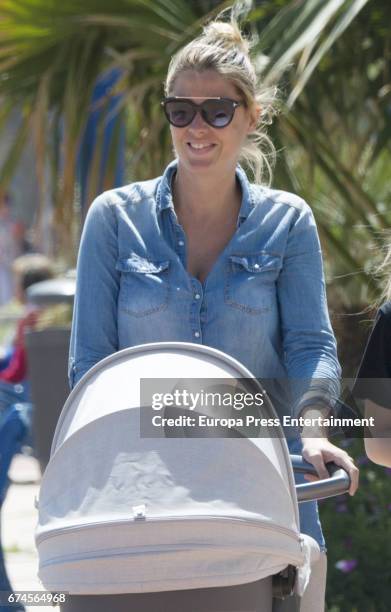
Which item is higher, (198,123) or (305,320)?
(198,123)

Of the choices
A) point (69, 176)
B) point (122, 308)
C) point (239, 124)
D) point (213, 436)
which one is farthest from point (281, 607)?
point (69, 176)

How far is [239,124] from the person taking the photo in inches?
108

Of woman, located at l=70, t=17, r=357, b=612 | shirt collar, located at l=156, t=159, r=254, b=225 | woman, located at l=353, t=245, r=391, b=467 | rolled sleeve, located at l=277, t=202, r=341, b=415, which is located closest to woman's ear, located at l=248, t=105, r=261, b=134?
woman, located at l=70, t=17, r=357, b=612

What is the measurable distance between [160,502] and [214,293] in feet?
2.38

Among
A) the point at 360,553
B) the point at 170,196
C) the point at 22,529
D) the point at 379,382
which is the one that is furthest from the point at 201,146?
the point at 22,529

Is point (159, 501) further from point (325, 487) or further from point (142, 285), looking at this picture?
point (142, 285)

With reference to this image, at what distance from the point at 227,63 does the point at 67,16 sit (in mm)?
3861

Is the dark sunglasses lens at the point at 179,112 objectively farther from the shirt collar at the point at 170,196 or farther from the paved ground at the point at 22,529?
the paved ground at the point at 22,529

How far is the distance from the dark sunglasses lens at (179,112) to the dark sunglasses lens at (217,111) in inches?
1.6

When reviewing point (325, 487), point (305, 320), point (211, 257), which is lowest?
point (325, 487)

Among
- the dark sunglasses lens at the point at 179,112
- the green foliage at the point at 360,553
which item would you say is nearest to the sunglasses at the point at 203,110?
the dark sunglasses lens at the point at 179,112

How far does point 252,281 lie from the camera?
2613mm

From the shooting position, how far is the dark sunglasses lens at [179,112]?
8.85 feet

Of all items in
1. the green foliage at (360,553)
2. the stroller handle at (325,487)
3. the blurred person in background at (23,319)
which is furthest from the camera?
the blurred person in background at (23,319)
